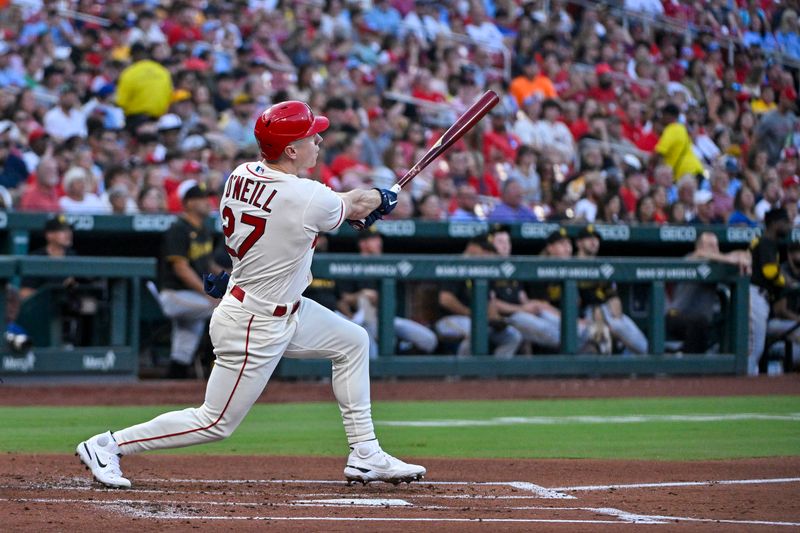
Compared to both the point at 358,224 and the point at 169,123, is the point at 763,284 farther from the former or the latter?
the point at 358,224

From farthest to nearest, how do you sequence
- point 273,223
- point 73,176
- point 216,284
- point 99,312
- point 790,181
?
point 790,181 → point 73,176 → point 99,312 → point 216,284 → point 273,223

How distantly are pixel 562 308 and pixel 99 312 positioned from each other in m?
4.57

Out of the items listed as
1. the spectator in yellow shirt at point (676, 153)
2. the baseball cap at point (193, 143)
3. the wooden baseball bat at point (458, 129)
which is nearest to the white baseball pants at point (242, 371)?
the wooden baseball bat at point (458, 129)

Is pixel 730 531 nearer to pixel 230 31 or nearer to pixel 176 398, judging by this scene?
pixel 176 398

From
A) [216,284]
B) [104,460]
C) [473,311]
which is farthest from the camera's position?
[473,311]

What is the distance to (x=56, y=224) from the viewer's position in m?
11.1

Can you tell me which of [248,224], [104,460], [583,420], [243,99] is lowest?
[583,420]

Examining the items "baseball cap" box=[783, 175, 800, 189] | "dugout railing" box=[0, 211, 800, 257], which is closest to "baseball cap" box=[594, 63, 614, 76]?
"baseball cap" box=[783, 175, 800, 189]

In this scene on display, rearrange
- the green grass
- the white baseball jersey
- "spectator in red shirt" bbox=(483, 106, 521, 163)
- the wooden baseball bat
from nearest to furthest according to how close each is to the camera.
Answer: the white baseball jersey
the wooden baseball bat
the green grass
"spectator in red shirt" bbox=(483, 106, 521, 163)

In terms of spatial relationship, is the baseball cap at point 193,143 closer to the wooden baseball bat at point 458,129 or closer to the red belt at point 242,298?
the wooden baseball bat at point 458,129

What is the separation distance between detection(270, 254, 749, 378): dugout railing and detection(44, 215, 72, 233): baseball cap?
2297 mm

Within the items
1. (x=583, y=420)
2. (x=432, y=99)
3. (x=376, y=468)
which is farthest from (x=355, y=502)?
(x=432, y=99)

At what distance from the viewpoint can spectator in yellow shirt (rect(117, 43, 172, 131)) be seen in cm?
1415

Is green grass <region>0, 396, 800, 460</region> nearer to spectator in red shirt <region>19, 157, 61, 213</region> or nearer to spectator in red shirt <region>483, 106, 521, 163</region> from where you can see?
spectator in red shirt <region>19, 157, 61, 213</region>
